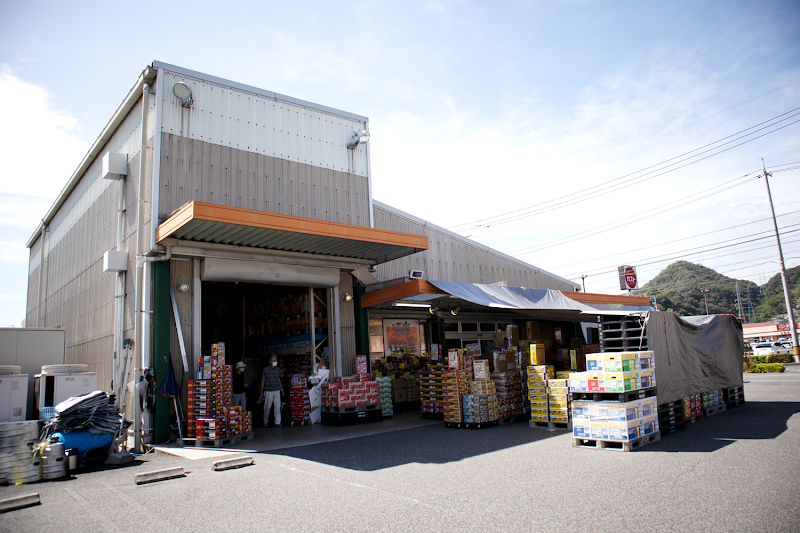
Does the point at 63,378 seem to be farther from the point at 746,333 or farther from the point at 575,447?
the point at 746,333

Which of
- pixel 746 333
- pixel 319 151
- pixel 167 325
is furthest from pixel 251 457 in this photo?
pixel 746 333

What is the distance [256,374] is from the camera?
1727cm

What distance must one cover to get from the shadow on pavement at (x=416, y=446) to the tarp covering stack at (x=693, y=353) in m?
2.52

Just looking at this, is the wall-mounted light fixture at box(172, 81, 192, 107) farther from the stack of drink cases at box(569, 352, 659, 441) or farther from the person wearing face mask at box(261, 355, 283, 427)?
the stack of drink cases at box(569, 352, 659, 441)

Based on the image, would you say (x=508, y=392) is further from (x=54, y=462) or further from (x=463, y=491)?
(x=54, y=462)

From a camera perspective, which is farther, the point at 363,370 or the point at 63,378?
the point at 363,370

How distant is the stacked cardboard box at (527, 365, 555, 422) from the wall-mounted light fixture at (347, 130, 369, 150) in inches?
334

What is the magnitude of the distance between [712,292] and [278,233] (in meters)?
97.7

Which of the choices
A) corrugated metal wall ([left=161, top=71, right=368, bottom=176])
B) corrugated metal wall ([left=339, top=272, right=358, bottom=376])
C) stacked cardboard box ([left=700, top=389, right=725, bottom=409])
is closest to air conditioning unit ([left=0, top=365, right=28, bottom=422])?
corrugated metal wall ([left=161, top=71, right=368, bottom=176])

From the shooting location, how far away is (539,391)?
11.2 meters

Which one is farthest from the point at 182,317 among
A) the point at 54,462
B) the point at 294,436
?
the point at 54,462

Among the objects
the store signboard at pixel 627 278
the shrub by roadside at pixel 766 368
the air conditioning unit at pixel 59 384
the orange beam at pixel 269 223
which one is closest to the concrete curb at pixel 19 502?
the orange beam at pixel 269 223

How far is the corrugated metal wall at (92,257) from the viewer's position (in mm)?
13352

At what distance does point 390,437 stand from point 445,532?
6060 mm
